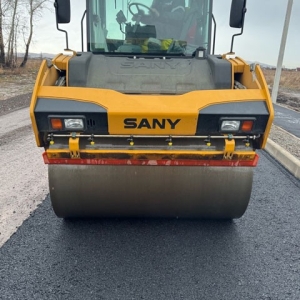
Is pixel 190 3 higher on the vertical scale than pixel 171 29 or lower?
higher

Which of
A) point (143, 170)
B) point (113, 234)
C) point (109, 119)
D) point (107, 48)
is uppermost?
point (107, 48)

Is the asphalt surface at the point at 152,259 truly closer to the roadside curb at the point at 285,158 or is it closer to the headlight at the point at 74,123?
the headlight at the point at 74,123

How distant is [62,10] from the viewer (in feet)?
11.1

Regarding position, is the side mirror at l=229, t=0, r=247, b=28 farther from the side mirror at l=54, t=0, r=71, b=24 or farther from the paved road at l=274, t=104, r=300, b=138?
the paved road at l=274, t=104, r=300, b=138

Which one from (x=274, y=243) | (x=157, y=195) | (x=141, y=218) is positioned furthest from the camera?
(x=141, y=218)

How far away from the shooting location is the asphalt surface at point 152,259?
2.38 metres

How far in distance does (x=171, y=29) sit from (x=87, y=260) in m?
2.54

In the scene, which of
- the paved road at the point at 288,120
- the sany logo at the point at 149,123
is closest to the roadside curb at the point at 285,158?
the paved road at the point at 288,120

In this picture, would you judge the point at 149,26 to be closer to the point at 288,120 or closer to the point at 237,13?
the point at 237,13

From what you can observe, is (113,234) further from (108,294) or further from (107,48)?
(107,48)

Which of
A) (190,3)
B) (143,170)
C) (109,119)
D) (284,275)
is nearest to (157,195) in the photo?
(143,170)

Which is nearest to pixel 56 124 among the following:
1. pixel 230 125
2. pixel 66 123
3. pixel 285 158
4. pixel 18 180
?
pixel 66 123

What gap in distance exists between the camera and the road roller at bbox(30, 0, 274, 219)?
8.04 ft

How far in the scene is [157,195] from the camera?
2.80 metres
